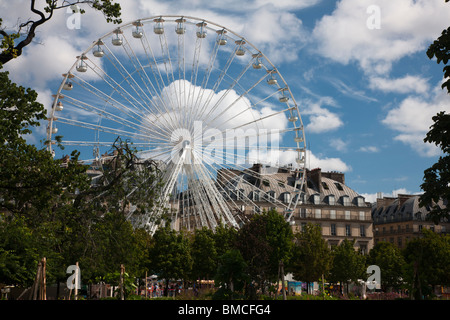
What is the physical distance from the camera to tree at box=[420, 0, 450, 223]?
1493 centimetres

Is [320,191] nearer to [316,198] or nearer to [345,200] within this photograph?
[316,198]

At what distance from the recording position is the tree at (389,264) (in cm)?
6022

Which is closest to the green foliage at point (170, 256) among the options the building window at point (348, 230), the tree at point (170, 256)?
the tree at point (170, 256)

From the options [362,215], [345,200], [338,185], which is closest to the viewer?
[362,215]

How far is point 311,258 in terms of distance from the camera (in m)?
53.1

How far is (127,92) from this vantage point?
1617 inches

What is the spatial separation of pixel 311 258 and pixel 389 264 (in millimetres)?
13458

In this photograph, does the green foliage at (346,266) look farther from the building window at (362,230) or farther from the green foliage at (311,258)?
the building window at (362,230)

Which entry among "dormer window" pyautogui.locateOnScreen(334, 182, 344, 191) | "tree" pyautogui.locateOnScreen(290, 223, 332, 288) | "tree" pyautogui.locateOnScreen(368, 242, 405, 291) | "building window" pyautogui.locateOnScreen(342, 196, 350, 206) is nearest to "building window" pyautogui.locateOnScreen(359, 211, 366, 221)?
"building window" pyautogui.locateOnScreen(342, 196, 350, 206)

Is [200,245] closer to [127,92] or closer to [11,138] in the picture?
[127,92]

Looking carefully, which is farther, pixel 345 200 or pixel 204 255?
pixel 345 200

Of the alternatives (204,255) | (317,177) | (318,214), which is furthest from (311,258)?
(317,177)
